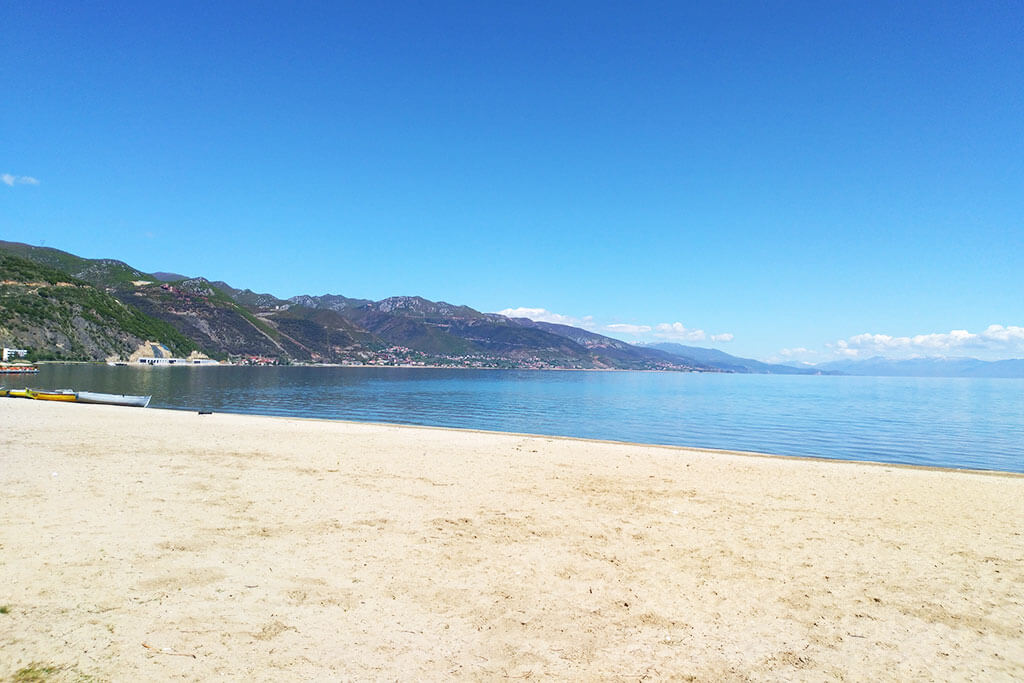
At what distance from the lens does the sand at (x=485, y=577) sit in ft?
18.8

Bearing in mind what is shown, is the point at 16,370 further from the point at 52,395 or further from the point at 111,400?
the point at 111,400

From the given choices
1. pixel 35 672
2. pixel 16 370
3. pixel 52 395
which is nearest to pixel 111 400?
pixel 52 395

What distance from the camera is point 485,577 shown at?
7.90m

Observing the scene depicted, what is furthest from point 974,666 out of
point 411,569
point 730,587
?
point 411,569

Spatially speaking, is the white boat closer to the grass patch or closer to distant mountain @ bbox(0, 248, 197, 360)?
the grass patch

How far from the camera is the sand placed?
5727 mm

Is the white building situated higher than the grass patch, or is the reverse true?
the white building

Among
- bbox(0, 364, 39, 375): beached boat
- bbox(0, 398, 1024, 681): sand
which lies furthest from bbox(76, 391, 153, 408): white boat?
bbox(0, 364, 39, 375): beached boat

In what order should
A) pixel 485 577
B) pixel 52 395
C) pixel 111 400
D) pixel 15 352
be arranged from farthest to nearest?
pixel 15 352, pixel 111 400, pixel 52 395, pixel 485 577

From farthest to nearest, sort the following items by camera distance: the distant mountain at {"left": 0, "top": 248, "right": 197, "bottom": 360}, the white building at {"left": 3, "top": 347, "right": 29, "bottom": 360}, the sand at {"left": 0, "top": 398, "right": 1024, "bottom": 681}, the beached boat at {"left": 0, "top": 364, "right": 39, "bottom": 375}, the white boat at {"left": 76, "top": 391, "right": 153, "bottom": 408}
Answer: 1. the distant mountain at {"left": 0, "top": 248, "right": 197, "bottom": 360}
2. the white building at {"left": 3, "top": 347, "right": 29, "bottom": 360}
3. the beached boat at {"left": 0, "top": 364, "right": 39, "bottom": 375}
4. the white boat at {"left": 76, "top": 391, "right": 153, "bottom": 408}
5. the sand at {"left": 0, "top": 398, "right": 1024, "bottom": 681}

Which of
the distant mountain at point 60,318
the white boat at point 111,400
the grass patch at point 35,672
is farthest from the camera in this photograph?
the distant mountain at point 60,318

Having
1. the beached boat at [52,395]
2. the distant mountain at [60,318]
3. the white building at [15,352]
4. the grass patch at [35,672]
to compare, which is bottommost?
the beached boat at [52,395]

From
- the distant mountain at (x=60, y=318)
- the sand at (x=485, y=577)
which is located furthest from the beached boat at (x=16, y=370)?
the sand at (x=485, y=577)

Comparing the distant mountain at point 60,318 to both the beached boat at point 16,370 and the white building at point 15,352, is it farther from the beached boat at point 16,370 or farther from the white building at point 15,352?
Answer: the beached boat at point 16,370
